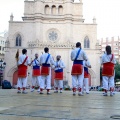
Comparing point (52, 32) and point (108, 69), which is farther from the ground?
point (52, 32)

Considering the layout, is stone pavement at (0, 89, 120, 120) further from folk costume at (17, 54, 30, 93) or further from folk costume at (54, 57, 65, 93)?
folk costume at (54, 57, 65, 93)

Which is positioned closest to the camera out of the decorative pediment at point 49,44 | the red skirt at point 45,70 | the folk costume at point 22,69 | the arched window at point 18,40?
the red skirt at point 45,70

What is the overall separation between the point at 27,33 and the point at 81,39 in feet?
30.2

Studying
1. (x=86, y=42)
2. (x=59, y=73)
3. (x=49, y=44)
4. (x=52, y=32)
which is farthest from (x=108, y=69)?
(x=52, y=32)

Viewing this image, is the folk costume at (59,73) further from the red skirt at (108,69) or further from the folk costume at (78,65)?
the red skirt at (108,69)

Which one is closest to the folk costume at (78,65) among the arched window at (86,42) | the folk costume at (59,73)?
the folk costume at (59,73)

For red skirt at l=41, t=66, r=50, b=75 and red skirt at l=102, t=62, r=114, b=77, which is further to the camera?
red skirt at l=41, t=66, r=50, b=75

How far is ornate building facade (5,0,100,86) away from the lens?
128 feet

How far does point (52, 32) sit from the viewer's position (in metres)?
40.6

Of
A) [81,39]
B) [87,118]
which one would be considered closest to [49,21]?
[81,39]

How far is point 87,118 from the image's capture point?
3.19 m

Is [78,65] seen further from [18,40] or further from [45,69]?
[18,40]

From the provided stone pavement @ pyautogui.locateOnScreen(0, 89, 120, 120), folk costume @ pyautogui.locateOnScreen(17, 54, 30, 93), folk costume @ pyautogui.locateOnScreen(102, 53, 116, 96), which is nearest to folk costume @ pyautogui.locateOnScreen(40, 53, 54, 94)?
folk costume @ pyautogui.locateOnScreen(17, 54, 30, 93)

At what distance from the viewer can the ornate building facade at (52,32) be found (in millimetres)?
38875
